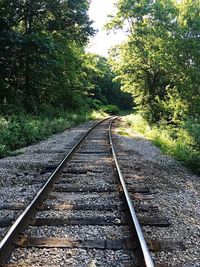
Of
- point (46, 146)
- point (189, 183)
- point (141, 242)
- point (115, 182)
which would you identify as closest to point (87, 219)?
point (141, 242)

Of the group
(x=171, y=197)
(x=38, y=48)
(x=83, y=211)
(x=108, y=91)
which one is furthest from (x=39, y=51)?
(x=108, y=91)

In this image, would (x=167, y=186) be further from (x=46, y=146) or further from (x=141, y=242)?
(x=46, y=146)

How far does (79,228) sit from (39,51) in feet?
58.8

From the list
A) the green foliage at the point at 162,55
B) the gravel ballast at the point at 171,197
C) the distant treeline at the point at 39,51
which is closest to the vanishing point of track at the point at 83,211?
the gravel ballast at the point at 171,197

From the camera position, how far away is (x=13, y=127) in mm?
14891

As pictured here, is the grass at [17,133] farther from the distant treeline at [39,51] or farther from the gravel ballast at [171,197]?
the gravel ballast at [171,197]

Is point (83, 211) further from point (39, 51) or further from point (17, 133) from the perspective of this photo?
point (39, 51)

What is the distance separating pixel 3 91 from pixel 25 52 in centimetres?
292

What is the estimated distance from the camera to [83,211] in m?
5.83

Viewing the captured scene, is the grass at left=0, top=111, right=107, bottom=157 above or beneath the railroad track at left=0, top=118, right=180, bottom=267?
above

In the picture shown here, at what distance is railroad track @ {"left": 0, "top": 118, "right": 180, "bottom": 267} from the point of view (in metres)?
4.05

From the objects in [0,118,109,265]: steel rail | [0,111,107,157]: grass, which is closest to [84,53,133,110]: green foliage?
[0,111,107,157]: grass

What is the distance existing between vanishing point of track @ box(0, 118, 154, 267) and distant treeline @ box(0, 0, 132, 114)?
1302 centimetres

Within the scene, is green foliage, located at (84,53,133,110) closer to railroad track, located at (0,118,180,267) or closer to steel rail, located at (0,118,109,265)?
railroad track, located at (0,118,180,267)
